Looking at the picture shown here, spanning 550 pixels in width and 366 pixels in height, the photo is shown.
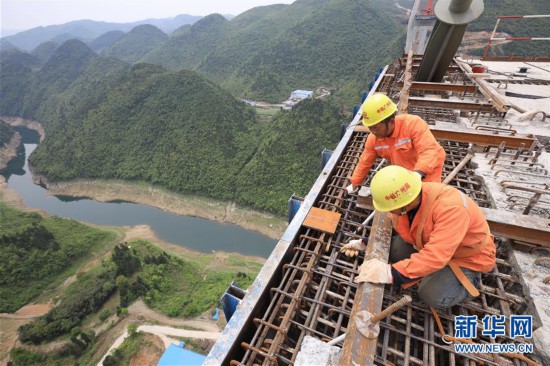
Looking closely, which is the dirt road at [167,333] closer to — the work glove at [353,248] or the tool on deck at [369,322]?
the work glove at [353,248]

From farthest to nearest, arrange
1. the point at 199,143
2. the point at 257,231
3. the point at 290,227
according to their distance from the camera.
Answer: the point at 199,143 → the point at 257,231 → the point at 290,227

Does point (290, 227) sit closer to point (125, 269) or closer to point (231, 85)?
point (125, 269)

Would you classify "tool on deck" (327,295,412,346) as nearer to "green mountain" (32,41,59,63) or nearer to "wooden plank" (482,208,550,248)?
"wooden plank" (482,208,550,248)

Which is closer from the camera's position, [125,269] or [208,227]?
[125,269]

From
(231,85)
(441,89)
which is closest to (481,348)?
(441,89)

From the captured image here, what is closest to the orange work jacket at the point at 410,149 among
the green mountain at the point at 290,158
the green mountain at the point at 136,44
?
the green mountain at the point at 290,158

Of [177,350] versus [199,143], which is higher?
[177,350]

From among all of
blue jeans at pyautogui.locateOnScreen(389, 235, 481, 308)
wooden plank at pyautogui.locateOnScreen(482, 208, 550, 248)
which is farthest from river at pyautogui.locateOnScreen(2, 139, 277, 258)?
blue jeans at pyautogui.locateOnScreen(389, 235, 481, 308)
